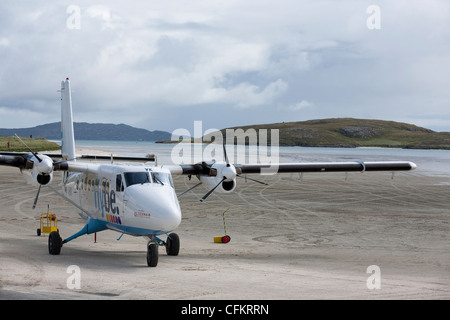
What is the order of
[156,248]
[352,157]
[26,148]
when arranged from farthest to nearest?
[352,157] → [26,148] → [156,248]

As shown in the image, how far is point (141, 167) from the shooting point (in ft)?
51.6

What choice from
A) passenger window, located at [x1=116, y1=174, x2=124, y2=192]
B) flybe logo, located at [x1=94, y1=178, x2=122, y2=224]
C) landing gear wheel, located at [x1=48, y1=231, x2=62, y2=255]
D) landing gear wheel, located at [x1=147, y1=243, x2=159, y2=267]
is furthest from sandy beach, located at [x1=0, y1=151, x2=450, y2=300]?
passenger window, located at [x1=116, y1=174, x2=124, y2=192]

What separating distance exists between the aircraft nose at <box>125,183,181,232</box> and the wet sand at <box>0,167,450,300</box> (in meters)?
1.23

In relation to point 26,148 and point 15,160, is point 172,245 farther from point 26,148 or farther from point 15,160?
point 26,148

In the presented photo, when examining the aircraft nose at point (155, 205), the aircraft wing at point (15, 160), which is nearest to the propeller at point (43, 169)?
the aircraft wing at point (15, 160)

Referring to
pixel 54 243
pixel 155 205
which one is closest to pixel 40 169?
pixel 54 243

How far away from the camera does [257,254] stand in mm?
16891

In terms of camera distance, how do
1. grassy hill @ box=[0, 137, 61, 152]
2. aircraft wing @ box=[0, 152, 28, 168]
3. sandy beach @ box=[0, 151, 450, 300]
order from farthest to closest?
grassy hill @ box=[0, 137, 61, 152] → aircraft wing @ box=[0, 152, 28, 168] → sandy beach @ box=[0, 151, 450, 300]

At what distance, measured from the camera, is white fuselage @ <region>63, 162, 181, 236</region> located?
14.5 meters

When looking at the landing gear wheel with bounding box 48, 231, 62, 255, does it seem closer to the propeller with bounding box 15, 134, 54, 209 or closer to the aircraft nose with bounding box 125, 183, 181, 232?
the propeller with bounding box 15, 134, 54, 209

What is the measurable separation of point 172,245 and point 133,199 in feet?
7.48
